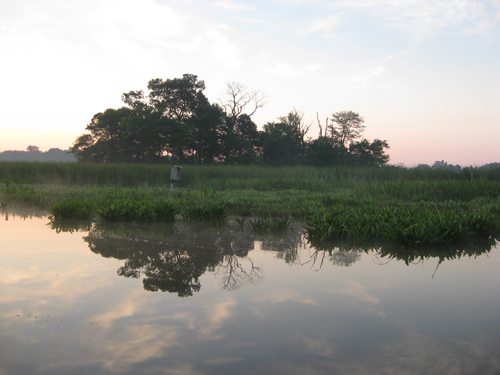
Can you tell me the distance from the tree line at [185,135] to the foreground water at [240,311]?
953 inches

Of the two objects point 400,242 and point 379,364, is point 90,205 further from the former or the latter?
point 379,364

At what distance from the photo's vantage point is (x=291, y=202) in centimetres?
930

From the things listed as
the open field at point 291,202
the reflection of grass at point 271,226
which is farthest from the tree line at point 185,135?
the reflection of grass at point 271,226

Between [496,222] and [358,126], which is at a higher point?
[358,126]

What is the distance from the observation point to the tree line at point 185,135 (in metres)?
32.1

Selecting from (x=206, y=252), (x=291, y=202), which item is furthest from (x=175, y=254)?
(x=291, y=202)

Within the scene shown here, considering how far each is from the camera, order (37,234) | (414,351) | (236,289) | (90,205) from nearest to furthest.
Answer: (414,351) → (236,289) → (37,234) → (90,205)

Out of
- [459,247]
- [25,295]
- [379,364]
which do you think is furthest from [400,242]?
[25,295]

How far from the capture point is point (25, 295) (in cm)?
319

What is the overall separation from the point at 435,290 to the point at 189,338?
236 centimetres

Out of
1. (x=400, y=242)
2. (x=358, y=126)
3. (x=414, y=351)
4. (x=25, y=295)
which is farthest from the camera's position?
(x=358, y=126)

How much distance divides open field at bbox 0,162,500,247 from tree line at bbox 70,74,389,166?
11082 millimetres

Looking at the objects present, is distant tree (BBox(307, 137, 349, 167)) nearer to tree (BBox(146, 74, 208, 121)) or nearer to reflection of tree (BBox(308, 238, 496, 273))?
tree (BBox(146, 74, 208, 121))

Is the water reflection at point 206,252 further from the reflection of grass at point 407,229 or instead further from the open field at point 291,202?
the open field at point 291,202
